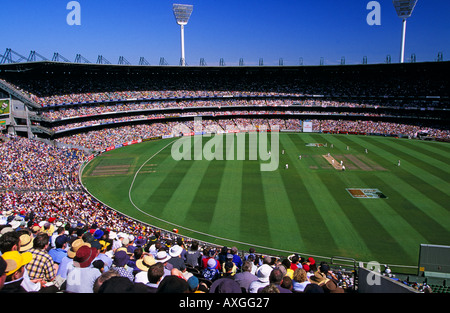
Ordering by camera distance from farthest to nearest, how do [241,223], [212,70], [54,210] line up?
[212,70] → [241,223] → [54,210]

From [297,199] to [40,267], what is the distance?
25902 mm

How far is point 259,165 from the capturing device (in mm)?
42875

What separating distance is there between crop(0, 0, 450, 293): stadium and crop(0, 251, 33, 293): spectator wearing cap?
2.86 ft

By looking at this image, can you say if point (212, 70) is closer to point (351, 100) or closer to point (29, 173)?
point (351, 100)

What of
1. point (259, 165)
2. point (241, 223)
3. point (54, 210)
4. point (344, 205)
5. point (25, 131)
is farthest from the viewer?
point (25, 131)

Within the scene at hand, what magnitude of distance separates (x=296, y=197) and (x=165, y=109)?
4686 centimetres

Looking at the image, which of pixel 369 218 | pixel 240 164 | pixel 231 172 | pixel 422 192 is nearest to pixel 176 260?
pixel 369 218

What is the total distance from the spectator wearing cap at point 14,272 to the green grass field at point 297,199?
1739 cm

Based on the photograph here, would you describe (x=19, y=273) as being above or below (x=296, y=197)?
above

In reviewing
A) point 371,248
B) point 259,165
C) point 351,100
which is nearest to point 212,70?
point 351,100

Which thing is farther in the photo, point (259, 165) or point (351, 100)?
point (351, 100)

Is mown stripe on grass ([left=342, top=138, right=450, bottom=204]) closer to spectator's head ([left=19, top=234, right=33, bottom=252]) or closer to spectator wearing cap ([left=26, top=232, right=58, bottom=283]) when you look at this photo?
spectator wearing cap ([left=26, top=232, right=58, bottom=283])

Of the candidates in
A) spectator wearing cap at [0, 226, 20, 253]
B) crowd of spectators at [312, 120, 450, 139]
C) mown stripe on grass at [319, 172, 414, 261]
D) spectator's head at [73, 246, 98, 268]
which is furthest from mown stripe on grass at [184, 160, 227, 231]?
crowd of spectators at [312, 120, 450, 139]

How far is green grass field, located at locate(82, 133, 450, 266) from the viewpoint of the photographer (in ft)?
74.0
